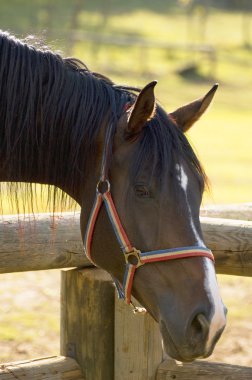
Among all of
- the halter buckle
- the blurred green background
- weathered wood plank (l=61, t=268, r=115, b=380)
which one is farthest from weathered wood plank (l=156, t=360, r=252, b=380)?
the blurred green background

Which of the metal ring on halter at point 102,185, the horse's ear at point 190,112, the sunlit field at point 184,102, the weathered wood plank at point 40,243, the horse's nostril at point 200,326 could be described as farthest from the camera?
the sunlit field at point 184,102

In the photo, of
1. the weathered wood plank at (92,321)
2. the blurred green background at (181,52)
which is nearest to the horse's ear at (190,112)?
the weathered wood plank at (92,321)

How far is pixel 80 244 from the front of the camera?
404 cm

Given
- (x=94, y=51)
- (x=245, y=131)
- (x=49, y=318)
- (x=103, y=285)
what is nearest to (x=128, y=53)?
(x=94, y=51)

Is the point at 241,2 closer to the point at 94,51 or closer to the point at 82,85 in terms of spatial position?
the point at 94,51

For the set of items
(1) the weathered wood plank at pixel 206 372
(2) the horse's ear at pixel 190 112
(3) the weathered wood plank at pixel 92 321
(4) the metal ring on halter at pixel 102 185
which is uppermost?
(2) the horse's ear at pixel 190 112

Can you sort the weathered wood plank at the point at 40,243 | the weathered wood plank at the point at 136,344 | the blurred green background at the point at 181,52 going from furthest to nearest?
the blurred green background at the point at 181,52 → the weathered wood plank at the point at 136,344 → the weathered wood plank at the point at 40,243

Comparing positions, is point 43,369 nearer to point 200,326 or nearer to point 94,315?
point 94,315

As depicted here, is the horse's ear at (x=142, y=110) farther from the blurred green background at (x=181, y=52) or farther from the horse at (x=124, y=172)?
the blurred green background at (x=181, y=52)

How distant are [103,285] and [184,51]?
116 ft

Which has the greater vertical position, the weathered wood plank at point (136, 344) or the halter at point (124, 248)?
the halter at point (124, 248)

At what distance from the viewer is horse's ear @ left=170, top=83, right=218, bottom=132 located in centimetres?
316

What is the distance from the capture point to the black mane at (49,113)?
3.08m

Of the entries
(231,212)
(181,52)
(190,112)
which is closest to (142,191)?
(190,112)
